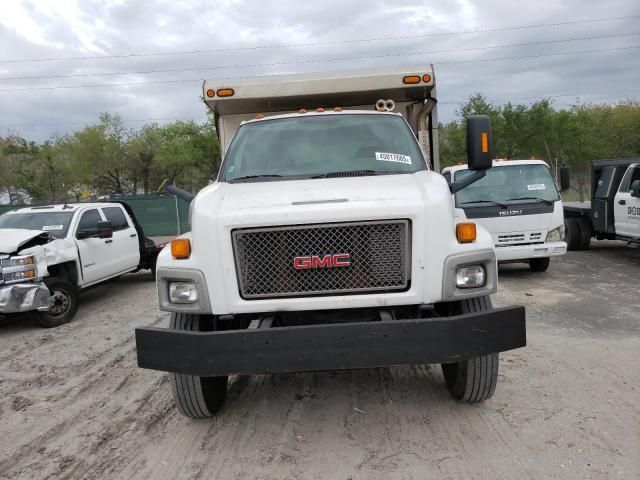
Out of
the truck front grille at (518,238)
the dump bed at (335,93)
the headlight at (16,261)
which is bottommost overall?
the truck front grille at (518,238)

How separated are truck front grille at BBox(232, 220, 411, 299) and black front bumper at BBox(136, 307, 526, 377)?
304mm

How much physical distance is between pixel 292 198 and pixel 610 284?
23.3 ft

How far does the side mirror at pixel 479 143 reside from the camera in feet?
14.2

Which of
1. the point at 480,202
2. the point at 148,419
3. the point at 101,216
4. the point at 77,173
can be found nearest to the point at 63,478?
the point at 148,419

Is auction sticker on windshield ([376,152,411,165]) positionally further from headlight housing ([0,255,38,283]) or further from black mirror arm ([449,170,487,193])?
headlight housing ([0,255,38,283])

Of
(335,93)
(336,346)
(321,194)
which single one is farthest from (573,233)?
(336,346)

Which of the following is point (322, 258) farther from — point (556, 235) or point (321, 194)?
point (556, 235)

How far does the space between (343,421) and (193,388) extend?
44.0 inches

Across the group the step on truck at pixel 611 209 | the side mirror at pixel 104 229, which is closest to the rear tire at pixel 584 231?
the step on truck at pixel 611 209

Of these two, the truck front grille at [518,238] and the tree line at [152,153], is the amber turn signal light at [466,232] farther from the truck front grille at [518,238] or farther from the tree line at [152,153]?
the tree line at [152,153]

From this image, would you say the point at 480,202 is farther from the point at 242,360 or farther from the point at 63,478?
the point at 63,478

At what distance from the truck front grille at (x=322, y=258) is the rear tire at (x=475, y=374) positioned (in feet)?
1.89

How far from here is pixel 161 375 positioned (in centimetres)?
534

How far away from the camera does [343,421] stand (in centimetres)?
406
